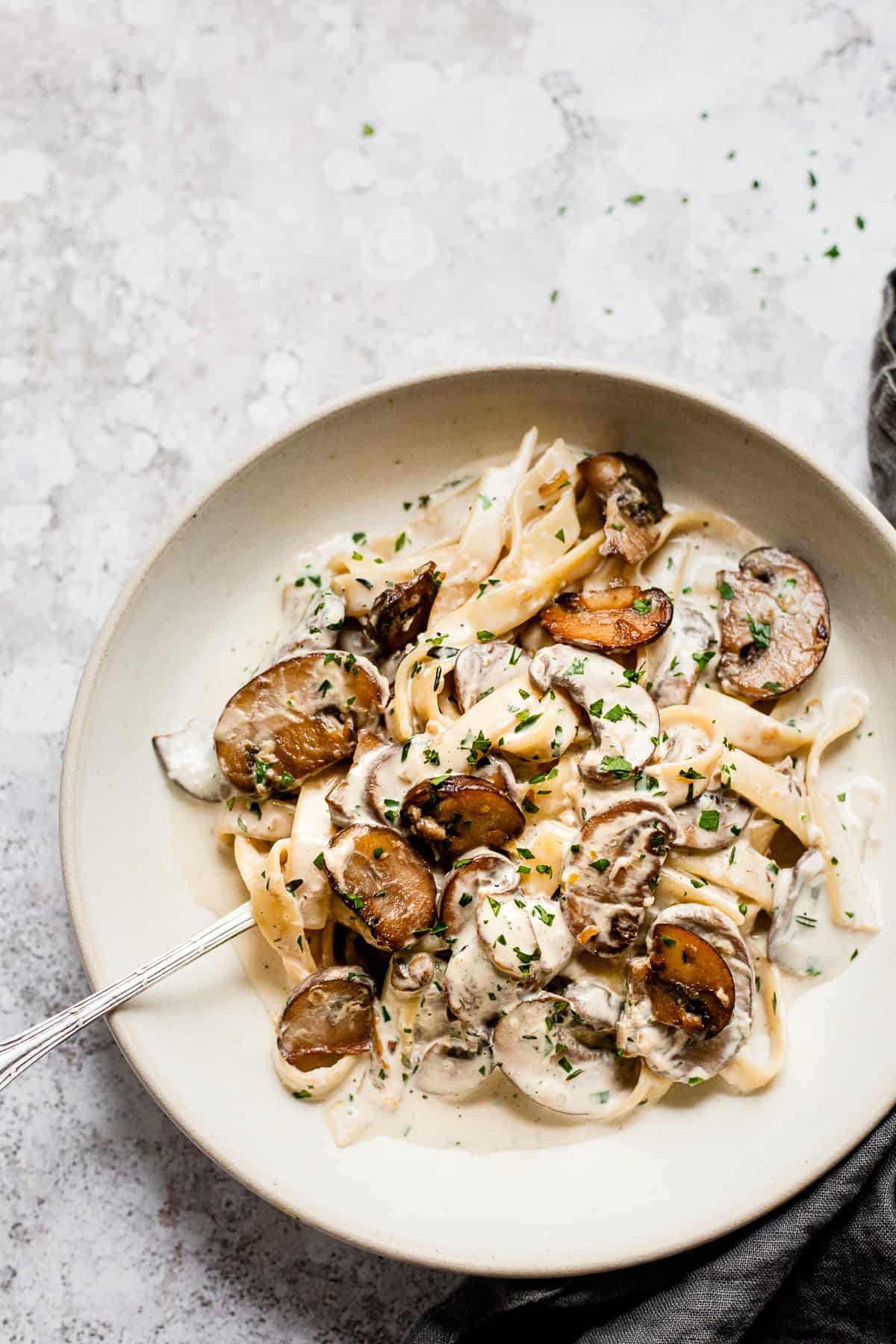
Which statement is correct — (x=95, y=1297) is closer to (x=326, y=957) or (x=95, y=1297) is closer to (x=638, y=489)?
(x=326, y=957)

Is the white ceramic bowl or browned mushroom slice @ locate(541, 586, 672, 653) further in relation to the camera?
browned mushroom slice @ locate(541, 586, 672, 653)

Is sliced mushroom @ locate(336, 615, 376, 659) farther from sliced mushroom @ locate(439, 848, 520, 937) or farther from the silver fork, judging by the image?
the silver fork

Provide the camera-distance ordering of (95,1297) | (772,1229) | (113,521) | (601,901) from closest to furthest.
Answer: (601,901), (772,1229), (95,1297), (113,521)

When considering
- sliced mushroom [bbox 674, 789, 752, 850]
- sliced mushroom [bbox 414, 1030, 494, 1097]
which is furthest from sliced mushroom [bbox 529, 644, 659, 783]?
sliced mushroom [bbox 414, 1030, 494, 1097]

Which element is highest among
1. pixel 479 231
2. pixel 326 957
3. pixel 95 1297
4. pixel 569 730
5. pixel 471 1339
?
pixel 479 231

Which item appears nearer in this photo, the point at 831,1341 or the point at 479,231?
the point at 831,1341

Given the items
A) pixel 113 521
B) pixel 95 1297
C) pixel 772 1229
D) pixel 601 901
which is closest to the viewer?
pixel 601 901

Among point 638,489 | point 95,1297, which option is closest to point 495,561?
point 638,489
